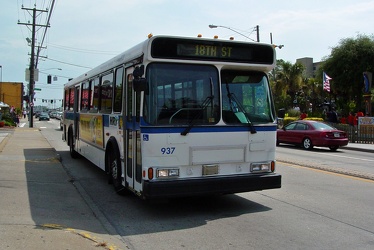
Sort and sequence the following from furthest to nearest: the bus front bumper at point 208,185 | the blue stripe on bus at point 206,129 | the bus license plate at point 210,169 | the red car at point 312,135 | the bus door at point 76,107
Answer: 1. the red car at point 312,135
2. the bus door at point 76,107
3. the bus license plate at point 210,169
4. the blue stripe on bus at point 206,129
5. the bus front bumper at point 208,185

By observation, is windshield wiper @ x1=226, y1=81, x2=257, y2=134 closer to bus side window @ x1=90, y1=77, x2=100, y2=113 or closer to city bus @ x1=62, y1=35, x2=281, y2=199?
city bus @ x1=62, y1=35, x2=281, y2=199

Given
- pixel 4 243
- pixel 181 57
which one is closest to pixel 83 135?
pixel 181 57

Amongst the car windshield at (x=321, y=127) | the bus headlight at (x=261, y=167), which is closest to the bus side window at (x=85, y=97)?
the bus headlight at (x=261, y=167)

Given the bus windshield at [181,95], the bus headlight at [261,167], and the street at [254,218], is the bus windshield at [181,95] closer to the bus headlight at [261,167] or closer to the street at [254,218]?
the bus headlight at [261,167]

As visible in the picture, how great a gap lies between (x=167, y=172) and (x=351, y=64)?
119ft

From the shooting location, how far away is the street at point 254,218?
550 centimetres

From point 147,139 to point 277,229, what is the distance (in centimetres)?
240

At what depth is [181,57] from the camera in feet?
21.9

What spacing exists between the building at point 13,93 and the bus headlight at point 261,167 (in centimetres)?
10108

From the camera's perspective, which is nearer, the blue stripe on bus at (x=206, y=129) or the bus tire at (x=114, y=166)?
the blue stripe on bus at (x=206, y=129)

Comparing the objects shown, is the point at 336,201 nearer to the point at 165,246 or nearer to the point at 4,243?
the point at 165,246

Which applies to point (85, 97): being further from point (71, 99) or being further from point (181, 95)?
point (181, 95)

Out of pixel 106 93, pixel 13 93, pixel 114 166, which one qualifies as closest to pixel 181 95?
pixel 114 166

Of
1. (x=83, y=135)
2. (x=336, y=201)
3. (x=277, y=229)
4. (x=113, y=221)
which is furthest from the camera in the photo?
(x=83, y=135)
